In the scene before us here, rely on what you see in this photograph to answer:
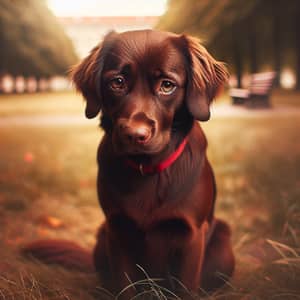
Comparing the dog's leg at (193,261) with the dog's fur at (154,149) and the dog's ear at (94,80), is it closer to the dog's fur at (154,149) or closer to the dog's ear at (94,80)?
the dog's fur at (154,149)

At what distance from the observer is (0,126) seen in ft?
8.45

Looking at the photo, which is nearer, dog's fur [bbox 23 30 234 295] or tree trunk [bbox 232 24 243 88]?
dog's fur [bbox 23 30 234 295]

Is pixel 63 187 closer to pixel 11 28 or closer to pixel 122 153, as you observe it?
pixel 11 28

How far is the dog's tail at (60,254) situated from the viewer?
221 cm

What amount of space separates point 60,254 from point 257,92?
1.27 metres

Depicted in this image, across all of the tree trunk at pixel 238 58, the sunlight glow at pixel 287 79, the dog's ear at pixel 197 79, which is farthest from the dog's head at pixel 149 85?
the sunlight glow at pixel 287 79

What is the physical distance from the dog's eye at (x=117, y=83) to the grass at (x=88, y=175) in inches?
30.0

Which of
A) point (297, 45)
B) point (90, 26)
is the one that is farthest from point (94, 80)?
point (297, 45)

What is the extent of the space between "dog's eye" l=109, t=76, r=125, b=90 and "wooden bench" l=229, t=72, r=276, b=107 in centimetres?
70

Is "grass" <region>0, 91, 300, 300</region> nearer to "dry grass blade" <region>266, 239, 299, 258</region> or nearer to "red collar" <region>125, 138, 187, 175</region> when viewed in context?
"dry grass blade" <region>266, 239, 299, 258</region>

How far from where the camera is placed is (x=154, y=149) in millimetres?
1581

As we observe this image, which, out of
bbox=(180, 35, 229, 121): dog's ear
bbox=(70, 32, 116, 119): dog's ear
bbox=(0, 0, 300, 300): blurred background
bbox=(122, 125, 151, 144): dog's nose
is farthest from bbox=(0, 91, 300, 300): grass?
bbox=(122, 125, 151, 144): dog's nose

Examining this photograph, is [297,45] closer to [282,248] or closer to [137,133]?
[282,248]

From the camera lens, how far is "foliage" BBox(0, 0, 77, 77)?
2.27 meters
